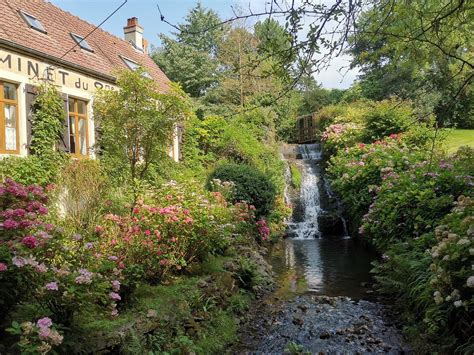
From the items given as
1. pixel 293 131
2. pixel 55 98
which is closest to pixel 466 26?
pixel 55 98

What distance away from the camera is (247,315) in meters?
5.74

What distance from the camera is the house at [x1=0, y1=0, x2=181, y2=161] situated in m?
A: 9.19

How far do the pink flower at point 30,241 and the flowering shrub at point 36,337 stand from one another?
1.92 feet

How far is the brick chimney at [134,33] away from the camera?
1819 cm

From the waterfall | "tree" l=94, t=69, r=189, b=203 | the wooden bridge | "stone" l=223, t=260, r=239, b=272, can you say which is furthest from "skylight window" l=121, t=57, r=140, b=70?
"stone" l=223, t=260, r=239, b=272

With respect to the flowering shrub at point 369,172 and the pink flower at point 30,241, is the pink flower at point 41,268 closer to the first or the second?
the pink flower at point 30,241

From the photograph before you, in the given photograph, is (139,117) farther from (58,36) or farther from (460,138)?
(460,138)

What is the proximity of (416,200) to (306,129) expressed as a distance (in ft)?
56.1

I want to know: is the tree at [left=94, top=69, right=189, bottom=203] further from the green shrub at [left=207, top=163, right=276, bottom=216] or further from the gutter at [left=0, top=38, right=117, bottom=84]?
the gutter at [left=0, top=38, right=117, bottom=84]

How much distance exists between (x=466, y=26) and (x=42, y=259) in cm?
451

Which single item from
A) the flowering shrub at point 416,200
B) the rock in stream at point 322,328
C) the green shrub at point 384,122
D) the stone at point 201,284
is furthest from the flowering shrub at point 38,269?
the green shrub at point 384,122

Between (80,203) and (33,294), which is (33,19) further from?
(33,294)

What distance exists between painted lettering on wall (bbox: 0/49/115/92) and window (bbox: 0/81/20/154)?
453 millimetres

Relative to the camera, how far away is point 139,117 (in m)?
7.81
